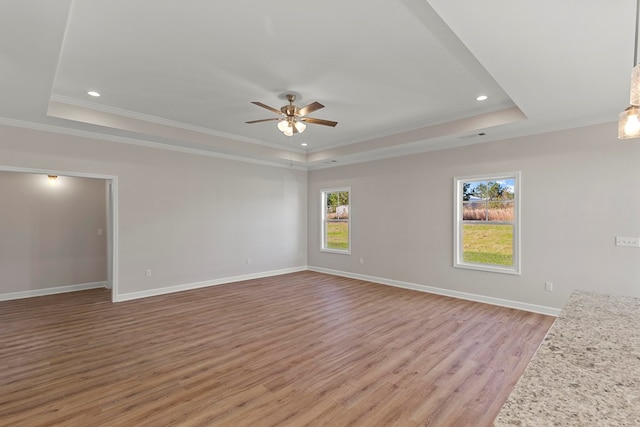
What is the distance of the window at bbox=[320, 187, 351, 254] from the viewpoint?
7.16 m

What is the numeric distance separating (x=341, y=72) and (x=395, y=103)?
1.19 m

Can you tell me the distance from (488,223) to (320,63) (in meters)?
3.77

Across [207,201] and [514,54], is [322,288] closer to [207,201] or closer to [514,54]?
[207,201]

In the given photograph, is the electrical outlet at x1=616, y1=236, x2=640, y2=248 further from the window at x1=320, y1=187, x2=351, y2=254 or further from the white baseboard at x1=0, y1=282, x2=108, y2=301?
the white baseboard at x1=0, y1=282, x2=108, y2=301

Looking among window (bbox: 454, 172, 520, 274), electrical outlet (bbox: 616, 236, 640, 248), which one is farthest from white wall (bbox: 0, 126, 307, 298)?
electrical outlet (bbox: 616, 236, 640, 248)

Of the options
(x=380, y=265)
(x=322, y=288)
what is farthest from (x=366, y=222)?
(x=322, y=288)

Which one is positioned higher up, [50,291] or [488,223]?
[488,223]

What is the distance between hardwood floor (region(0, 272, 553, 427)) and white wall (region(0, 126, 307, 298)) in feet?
3.01

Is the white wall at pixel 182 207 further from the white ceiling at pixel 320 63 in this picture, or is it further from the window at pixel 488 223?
the window at pixel 488 223

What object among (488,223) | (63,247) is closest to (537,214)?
(488,223)

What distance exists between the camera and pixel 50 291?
18.0 feet

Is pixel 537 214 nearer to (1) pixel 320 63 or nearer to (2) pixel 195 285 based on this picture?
(1) pixel 320 63

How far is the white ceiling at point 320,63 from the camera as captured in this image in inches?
84.4

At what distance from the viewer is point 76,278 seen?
5812 millimetres
